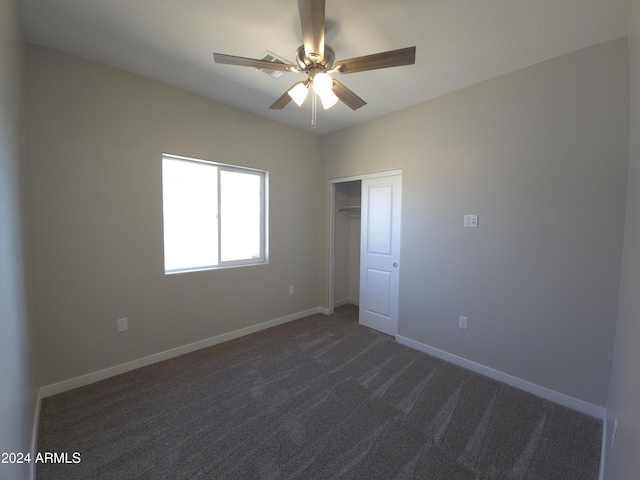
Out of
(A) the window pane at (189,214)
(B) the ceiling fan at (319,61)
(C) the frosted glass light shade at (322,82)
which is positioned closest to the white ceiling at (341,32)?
(B) the ceiling fan at (319,61)

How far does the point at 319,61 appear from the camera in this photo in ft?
5.26

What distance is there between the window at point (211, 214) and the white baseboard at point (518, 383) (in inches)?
91.7

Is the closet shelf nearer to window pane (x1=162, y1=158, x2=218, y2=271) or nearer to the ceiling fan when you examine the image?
window pane (x1=162, y1=158, x2=218, y2=271)

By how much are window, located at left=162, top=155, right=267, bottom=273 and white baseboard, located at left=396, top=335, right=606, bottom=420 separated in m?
2.33

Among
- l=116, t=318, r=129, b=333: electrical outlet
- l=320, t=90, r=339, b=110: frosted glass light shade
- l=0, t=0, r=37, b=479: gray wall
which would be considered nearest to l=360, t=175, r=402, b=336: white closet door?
l=320, t=90, r=339, b=110: frosted glass light shade

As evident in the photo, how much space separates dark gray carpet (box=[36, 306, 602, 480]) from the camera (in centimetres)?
144

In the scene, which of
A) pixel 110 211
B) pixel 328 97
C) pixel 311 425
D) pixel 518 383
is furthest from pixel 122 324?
pixel 518 383

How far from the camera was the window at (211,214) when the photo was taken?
2637 millimetres

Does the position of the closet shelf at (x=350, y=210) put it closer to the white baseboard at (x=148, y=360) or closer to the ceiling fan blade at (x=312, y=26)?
the white baseboard at (x=148, y=360)

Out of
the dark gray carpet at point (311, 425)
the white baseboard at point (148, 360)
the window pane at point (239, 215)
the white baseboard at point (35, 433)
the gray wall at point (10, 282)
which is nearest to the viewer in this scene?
the gray wall at point (10, 282)

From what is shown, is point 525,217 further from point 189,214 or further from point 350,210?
point 189,214

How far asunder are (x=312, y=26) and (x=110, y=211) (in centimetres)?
222

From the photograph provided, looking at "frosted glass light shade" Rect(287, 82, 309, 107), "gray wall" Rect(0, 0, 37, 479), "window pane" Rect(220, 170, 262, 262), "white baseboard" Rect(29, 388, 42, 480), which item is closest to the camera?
"gray wall" Rect(0, 0, 37, 479)

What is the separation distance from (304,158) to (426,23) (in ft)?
7.35
